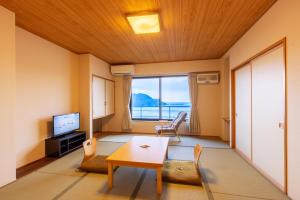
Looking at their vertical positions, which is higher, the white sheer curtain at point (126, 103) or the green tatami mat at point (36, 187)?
the white sheer curtain at point (126, 103)

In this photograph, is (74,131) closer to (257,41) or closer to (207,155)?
(207,155)

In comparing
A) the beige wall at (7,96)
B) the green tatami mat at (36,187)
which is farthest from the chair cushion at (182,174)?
the beige wall at (7,96)

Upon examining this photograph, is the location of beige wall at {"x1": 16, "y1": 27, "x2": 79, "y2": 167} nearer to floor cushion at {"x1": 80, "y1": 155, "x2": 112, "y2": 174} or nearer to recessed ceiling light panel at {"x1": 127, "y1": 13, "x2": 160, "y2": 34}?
floor cushion at {"x1": 80, "y1": 155, "x2": 112, "y2": 174}

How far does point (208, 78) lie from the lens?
5.34m

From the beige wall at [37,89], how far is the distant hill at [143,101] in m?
2.61

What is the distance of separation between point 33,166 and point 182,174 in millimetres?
2679

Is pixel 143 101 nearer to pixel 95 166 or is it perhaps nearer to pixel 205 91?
pixel 205 91

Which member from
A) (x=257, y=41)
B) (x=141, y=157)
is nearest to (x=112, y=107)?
(x=141, y=157)

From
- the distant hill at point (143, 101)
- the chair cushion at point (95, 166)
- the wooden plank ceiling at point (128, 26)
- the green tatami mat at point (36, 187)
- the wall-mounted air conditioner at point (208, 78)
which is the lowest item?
the green tatami mat at point (36, 187)

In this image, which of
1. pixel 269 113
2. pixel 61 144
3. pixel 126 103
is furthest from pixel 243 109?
pixel 61 144

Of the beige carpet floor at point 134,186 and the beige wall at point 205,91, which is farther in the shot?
the beige wall at point 205,91

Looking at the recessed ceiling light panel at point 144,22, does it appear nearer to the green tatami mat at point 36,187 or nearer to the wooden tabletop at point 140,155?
the wooden tabletop at point 140,155

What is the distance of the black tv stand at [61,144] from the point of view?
344 cm

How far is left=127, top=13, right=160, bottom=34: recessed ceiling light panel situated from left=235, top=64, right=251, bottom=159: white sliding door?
2.00m
